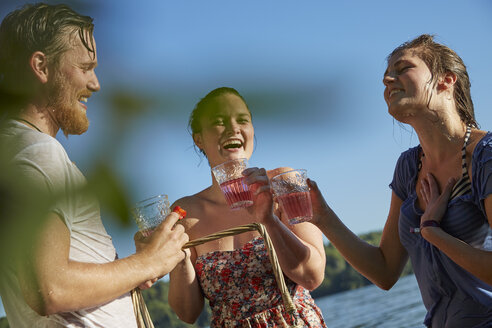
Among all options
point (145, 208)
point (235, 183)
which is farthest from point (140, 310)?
point (145, 208)

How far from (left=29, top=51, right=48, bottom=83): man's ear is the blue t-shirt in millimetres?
1946

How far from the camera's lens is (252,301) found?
250 centimetres

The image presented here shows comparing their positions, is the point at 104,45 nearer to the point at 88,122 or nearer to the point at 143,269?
the point at 88,122

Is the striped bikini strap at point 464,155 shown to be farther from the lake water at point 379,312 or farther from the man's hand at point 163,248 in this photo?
the lake water at point 379,312

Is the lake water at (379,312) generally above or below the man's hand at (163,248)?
below

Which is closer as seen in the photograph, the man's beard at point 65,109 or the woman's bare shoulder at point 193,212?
the man's beard at point 65,109

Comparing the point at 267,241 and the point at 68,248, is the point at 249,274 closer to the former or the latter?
the point at 267,241

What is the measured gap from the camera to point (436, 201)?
7.50 ft

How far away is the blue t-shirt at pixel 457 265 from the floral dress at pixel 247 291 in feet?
1.78

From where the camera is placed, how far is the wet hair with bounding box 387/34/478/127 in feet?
8.05

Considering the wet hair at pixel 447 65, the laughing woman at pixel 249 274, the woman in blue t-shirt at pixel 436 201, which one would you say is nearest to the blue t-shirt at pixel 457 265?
the woman in blue t-shirt at pixel 436 201

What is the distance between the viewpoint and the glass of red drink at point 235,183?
2.26m

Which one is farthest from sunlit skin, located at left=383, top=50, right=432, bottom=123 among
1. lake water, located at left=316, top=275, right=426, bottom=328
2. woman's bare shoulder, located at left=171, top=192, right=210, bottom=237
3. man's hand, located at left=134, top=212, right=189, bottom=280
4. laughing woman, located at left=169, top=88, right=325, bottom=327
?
lake water, located at left=316, top=275, right=426, bottom=328

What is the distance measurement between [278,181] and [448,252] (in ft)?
2.48
